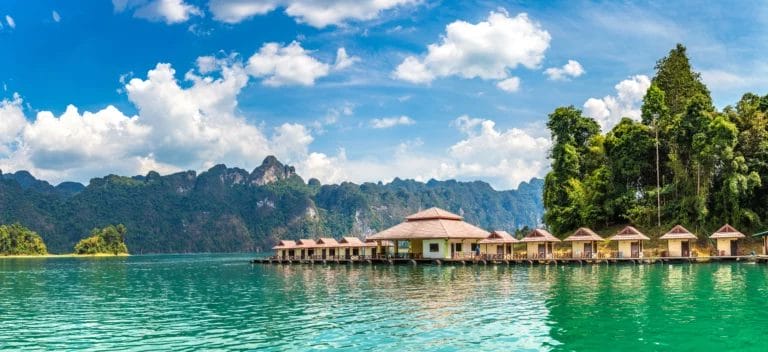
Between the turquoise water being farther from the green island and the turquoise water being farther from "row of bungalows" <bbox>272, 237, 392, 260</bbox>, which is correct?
the green island

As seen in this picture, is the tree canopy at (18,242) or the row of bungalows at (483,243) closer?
the row of bungalows at (483,243)

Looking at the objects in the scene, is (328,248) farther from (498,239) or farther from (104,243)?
(104,243)

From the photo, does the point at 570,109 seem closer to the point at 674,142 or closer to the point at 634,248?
the point at 674,142

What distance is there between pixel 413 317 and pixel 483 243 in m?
37.4

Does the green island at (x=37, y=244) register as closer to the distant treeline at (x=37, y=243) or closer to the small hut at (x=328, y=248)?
the distant treeline at (x=37, y=243)

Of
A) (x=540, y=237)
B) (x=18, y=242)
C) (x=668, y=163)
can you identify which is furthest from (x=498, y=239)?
(x=18, y=242)

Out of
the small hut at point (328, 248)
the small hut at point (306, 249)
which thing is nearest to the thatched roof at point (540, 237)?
the small hut at point (328, 248)

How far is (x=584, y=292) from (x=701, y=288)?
5.20 metres

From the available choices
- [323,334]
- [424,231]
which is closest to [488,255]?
[424,231]

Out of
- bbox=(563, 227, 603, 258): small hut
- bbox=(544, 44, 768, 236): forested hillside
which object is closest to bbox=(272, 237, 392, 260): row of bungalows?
bbox=(544, 44, 768, 236): forested hillside

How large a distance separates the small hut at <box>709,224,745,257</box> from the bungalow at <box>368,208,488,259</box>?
63.3ft

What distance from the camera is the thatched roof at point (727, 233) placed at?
4709cm

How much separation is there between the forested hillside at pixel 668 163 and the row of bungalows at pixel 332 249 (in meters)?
18.3

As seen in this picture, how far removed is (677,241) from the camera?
49.1m
